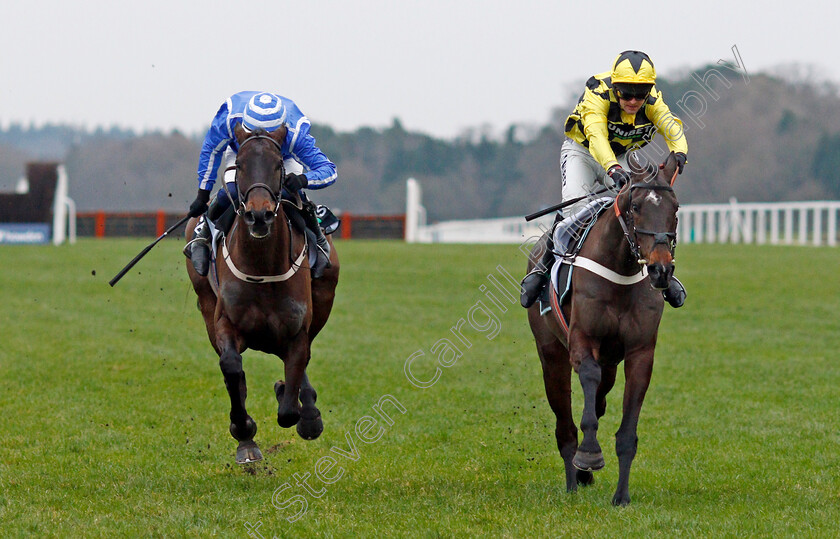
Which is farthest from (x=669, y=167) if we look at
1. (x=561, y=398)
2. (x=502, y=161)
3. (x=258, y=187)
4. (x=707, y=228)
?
(x=502, y=161)

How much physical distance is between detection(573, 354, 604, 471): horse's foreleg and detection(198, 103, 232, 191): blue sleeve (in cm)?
285

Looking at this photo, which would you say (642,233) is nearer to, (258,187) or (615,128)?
(615,128)

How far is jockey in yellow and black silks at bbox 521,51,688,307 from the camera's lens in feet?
20.4

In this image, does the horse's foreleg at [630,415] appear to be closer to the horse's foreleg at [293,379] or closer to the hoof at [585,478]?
the hoof at [585,478]

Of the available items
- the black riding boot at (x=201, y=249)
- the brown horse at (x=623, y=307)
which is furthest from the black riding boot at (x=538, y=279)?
the black riding boot at (x=201, y=249)

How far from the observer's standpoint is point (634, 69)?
623 centimetres

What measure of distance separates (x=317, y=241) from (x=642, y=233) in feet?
8.56

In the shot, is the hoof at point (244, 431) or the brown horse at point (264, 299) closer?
the brown horse at point (264, 299)

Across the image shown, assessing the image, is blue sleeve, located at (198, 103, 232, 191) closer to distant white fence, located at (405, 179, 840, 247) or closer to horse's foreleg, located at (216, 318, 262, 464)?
horse's foreleg, located at (216, 318, 262, 464)

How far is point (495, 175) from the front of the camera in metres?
78.6

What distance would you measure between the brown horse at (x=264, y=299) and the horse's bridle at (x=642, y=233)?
1.97 m

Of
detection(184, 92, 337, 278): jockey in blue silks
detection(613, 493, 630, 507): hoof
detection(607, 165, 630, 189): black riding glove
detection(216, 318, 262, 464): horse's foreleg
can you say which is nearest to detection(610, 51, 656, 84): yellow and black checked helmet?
detection(607, 165, 630, 189): black riding glove

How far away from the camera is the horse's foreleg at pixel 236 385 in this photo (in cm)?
644

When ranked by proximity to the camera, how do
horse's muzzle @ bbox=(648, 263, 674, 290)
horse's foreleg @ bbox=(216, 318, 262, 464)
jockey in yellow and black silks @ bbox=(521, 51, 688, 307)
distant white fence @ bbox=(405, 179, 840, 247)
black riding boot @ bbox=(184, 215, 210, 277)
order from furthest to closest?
distant white fence @ bbox=(405, 179, 840, 247) < black riding boot @ bbox=(184, 215, 210, 277) < horse's foreleg @ bbox=(216, 318, 262, 464) < jockey in yellow and black silks @ bbox=(521, 51, 688, 307) < horse's muzzle @ bbox=(648, 263, 674, 290)
